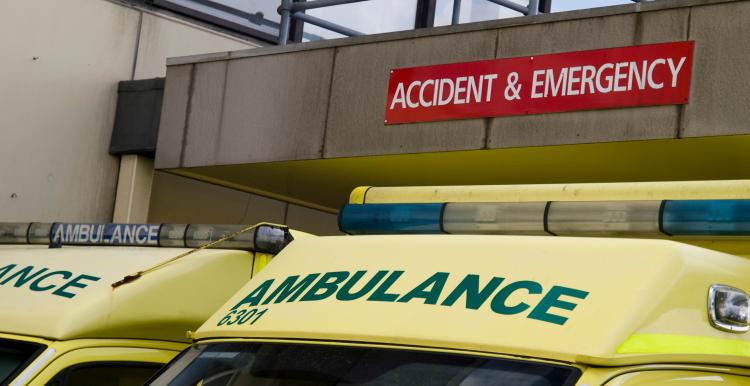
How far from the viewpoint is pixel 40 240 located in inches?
259

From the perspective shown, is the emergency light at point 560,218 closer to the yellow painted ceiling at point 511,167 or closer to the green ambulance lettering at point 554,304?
the green ambulance lettering at point 554,304

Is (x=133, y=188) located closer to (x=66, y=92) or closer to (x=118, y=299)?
(x=66, y=92)

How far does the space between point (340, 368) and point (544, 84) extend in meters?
4.77

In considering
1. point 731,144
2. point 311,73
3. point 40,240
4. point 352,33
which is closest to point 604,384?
point 40,240

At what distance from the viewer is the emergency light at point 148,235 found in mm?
5727

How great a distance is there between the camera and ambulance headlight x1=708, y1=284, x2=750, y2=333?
12.1ft

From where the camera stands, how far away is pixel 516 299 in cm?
376

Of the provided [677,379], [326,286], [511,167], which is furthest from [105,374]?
[511,167]

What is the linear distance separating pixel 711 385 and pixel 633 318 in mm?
276

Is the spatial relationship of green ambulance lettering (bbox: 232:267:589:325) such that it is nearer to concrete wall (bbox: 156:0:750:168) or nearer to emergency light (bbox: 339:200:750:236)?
emergency light (bbox: 339:200:750:236)

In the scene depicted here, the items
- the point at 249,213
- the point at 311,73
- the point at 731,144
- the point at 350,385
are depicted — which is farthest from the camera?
the point at 249,213

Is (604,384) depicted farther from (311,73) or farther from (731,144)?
(311,73)

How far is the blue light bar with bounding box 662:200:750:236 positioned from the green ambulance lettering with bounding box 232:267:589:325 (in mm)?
685

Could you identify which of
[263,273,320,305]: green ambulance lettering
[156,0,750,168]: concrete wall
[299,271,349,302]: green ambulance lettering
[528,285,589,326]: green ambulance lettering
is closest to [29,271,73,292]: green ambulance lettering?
[263,273,320,305]: green ambulance lettering
